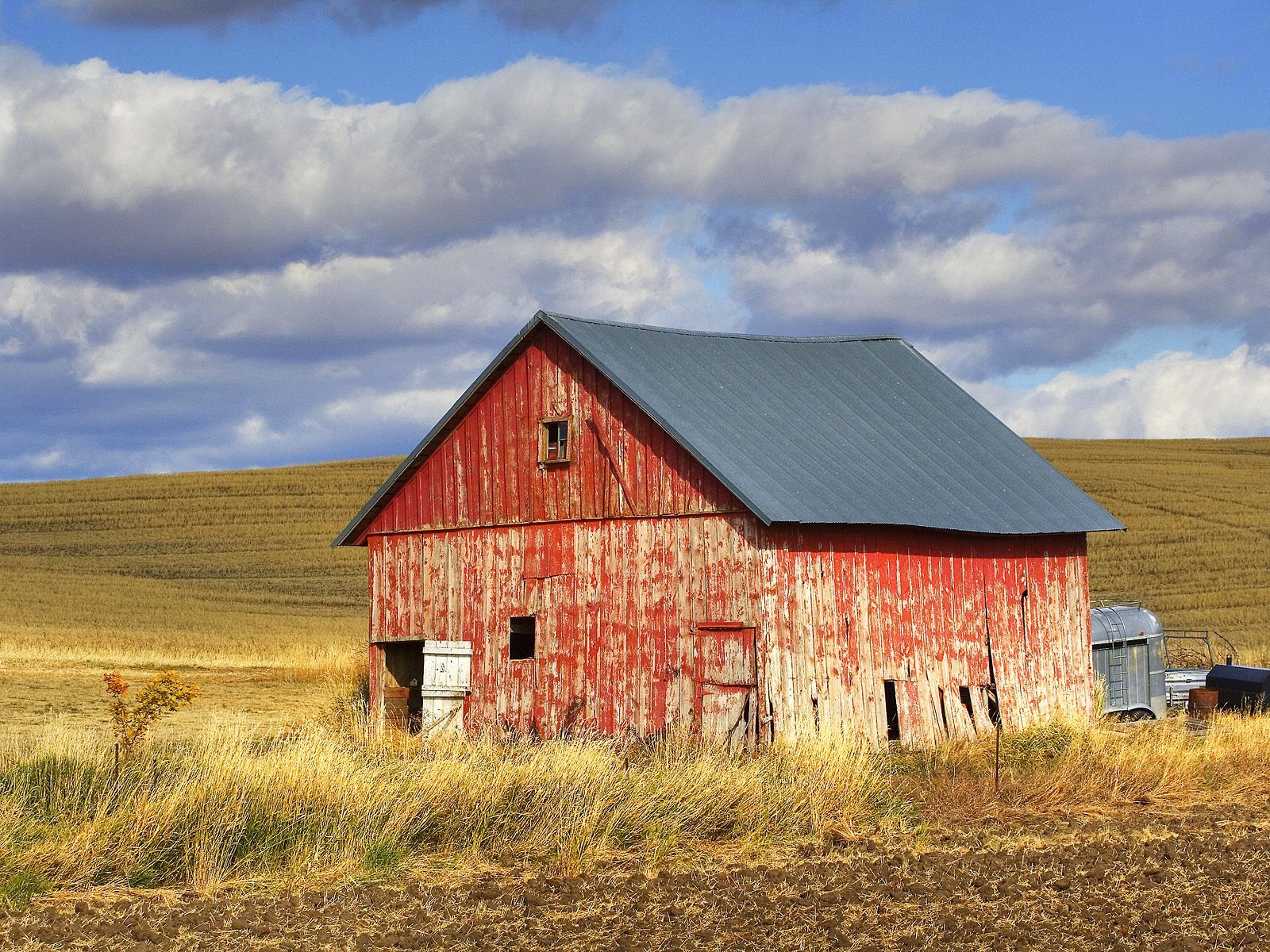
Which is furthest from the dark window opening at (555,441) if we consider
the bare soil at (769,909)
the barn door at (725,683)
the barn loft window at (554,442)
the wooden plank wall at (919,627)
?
the bare soil at (769,909)

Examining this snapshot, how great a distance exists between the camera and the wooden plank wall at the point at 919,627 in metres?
18.6

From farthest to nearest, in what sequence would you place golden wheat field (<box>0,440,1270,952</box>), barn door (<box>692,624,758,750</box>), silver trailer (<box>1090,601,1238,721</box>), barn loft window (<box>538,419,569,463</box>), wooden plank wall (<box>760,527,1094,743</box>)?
silver trailer (<box>1090,601,1238,721</box>)
barn loft window (<box>538,419,569,463</box>)
wooden plank wall (<box>760,527,1094,743</box>)
barn door (<box>692,624,758,750</box>)
golden wheat field (<box>0,440,1270,952</box>)

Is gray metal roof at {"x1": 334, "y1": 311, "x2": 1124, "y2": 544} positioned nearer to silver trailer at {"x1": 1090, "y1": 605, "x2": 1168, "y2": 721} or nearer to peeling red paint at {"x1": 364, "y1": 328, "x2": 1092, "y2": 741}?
peeling red paint at {"x1": 364, "y1": 328, "x2": 1092, "y2": 741}

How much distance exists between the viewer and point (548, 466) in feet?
67.5

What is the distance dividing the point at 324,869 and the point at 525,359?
958 centimetres

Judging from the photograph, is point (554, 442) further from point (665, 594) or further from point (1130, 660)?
point (1130, 660)

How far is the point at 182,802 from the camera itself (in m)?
12.9

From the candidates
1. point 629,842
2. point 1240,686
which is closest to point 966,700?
point 1240,686

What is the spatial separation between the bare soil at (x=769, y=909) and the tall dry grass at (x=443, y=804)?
510 mm

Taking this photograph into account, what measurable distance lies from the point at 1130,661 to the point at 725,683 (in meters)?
9.98

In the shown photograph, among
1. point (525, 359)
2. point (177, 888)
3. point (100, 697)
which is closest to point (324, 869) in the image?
point (177, 888)

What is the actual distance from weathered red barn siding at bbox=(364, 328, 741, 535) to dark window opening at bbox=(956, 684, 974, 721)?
14.7 ft

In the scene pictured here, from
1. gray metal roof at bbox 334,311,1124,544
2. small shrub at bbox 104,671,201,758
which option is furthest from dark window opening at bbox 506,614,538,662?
small shrub at bbox 104,671,201,758

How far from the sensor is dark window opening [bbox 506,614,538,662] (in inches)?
823
